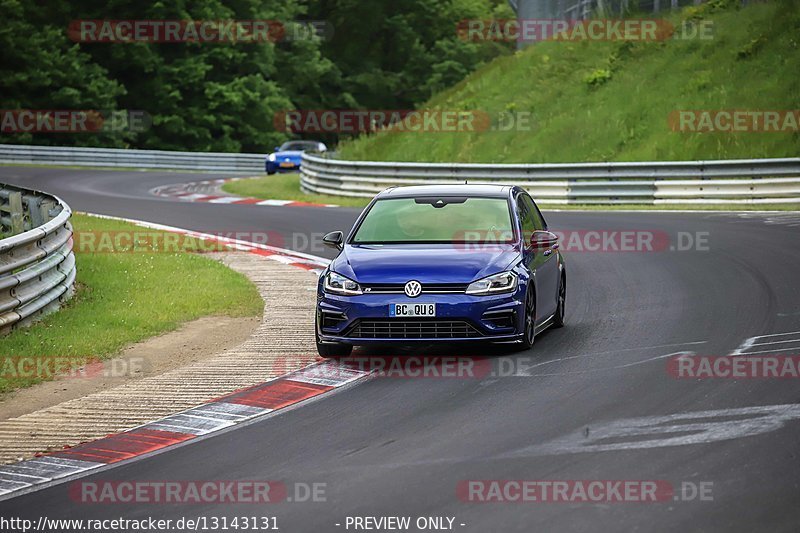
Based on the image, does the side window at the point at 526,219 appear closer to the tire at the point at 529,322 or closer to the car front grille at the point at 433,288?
the tire at the point at 529,322

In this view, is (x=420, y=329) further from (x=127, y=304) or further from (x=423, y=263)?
(x=127, y=304)

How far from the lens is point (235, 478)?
780cm

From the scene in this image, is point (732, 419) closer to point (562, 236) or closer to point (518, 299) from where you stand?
point (518, 299)

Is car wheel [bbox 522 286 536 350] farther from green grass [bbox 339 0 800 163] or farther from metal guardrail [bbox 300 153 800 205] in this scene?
green grass [bbox 339 0 800 163]

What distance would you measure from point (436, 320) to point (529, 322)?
0.98 meters

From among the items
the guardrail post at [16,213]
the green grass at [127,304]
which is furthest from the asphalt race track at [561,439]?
the guardrail post at [16,213]

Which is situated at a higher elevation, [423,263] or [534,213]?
[534,213]

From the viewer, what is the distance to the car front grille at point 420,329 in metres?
11.3

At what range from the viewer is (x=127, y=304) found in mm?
15227

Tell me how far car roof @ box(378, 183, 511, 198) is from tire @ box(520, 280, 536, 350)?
144 centimetres

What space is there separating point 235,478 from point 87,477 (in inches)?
37.8

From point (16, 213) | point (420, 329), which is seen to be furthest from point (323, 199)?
point (420, 329)

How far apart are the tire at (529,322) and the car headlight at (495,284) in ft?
0.73

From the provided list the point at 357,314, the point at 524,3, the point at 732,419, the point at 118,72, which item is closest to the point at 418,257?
the point at 357,314
